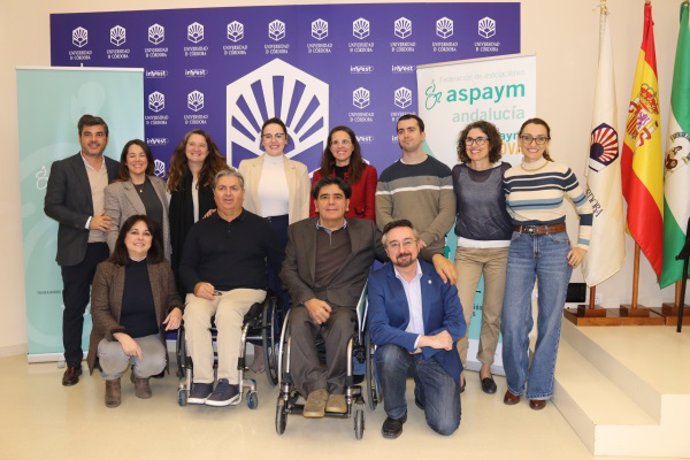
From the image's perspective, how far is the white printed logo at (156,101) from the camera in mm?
4648

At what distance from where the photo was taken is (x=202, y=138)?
3.70 m

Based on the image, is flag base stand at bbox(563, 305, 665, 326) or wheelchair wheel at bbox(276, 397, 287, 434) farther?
flag base stand at bbox(563, 305, 665, 326)

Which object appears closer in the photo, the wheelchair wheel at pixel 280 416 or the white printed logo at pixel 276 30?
the wheelchair wheel at pixel 280 416

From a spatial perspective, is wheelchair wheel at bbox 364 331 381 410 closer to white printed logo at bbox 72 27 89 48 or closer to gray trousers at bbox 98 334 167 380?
gray trousers at bbox 98 334 167 380

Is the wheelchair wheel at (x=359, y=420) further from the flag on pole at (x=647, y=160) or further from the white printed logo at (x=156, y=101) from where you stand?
the white printed logo at (x=156, y=101)

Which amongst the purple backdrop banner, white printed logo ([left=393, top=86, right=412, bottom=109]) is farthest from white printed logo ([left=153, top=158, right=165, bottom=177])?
white printed logo ([left=393, top=86, right=412, bottom=109])

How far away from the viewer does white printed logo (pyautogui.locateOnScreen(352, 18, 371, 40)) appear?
4547mm

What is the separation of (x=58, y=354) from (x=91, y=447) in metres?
1.74

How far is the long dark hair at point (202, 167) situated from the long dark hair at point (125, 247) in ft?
1.44

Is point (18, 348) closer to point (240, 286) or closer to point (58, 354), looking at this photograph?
point (58, 354)

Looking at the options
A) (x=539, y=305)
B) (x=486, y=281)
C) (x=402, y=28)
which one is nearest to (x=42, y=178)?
(x=402, y=28)

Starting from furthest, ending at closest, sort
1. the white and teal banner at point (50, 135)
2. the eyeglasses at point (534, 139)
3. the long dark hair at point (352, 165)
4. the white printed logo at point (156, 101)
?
the white printed logo at point (156, 101) → the white and teal banner at point (50, 135) → the long dark hair at point (352, 165) → the eyeglasses at point (534, 139)

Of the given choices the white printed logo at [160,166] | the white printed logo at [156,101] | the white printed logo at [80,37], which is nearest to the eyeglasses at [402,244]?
the white printed logo at [160,166]

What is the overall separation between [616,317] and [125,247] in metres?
3.54
